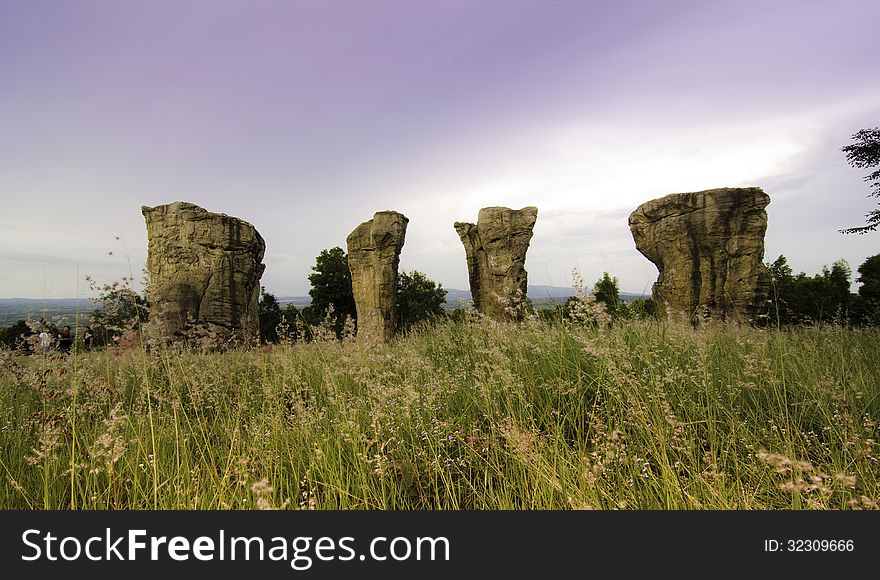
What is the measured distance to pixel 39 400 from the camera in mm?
4480

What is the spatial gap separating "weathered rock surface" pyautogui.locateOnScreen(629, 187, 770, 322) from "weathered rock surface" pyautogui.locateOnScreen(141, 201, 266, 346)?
11.2m

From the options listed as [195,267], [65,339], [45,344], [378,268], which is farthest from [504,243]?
[45,344]

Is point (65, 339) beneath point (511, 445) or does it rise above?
above

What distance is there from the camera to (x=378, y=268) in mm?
12680

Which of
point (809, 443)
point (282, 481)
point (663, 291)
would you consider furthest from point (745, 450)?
point (663, 291)

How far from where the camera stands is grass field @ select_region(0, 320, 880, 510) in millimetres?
2271

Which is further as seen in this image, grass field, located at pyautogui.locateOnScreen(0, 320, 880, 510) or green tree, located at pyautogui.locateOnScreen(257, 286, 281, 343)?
green tree, located at pyautogui.locateOnScreen(257, 286, 281, 343)

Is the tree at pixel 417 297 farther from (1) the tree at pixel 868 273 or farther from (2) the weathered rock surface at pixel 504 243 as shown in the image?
(1) the tree at pixel 868 273

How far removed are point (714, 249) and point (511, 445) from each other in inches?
489

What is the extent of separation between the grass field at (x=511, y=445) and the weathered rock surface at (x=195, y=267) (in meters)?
6.53

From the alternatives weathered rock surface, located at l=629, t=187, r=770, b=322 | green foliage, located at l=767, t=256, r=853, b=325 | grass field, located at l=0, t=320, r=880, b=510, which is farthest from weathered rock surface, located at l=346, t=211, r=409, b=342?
green foliage, located at l=767, t=256, r=853, b=325

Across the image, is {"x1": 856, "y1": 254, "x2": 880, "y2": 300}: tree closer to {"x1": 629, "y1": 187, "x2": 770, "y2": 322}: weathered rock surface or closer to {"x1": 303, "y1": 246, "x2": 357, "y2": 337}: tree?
{"x1": 629, "y1": 187, "x2": 770, "y2": 322}: weathered rock surface

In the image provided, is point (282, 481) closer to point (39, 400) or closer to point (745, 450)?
point (745, 450)

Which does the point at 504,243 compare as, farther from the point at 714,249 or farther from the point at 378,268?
the point at 714,249
